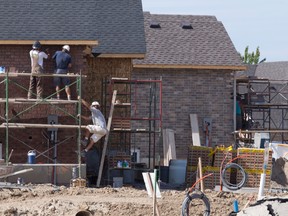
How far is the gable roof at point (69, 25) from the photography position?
1247 inches

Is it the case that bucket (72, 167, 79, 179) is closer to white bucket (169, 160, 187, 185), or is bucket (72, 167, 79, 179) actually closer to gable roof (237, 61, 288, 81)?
white bucket (169, 160, 187, 185)

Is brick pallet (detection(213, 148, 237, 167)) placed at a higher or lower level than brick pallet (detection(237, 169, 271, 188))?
higher

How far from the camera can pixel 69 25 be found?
32.2 m

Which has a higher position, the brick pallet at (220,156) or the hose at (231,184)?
the brick pallet at (220,156)

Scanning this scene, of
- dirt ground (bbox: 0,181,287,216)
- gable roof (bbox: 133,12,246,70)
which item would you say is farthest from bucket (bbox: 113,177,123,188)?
gable roof (bbox: 133,12,246,70)

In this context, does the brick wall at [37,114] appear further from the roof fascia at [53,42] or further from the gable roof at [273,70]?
the gable roof at [273,70]

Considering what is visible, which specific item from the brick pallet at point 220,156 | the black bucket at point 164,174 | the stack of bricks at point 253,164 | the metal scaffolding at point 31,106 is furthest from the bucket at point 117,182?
the stack of bricks at point 253,164

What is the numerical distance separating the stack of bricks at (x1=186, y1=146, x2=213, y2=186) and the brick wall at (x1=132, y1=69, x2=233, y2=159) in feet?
36.6

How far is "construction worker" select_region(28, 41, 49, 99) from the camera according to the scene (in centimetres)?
3059

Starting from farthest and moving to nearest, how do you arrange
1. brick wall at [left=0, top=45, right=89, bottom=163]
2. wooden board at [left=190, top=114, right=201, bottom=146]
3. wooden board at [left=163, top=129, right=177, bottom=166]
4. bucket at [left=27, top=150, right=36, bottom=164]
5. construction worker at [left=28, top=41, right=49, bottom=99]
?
1. wooden board at [left=190, top=114, right=201, bottom=146]
2. wooden board at [left=163, top=129, right=177, bottom=166]
3. brick wall at [left=0, top=45, right=89, bottom=163]
4. construction worker at [left=28, top=41, right=49, bottom=99]
5. bucket at [left=27, top=150, right=36, bottom=164]

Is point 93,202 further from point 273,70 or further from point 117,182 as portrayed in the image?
point 273,70

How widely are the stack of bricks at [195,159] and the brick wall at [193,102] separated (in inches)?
439

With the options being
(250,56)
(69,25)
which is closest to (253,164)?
(69,25)

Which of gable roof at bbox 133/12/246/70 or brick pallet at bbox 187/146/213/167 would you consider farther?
gable roof at bbox 133/12/246/70
